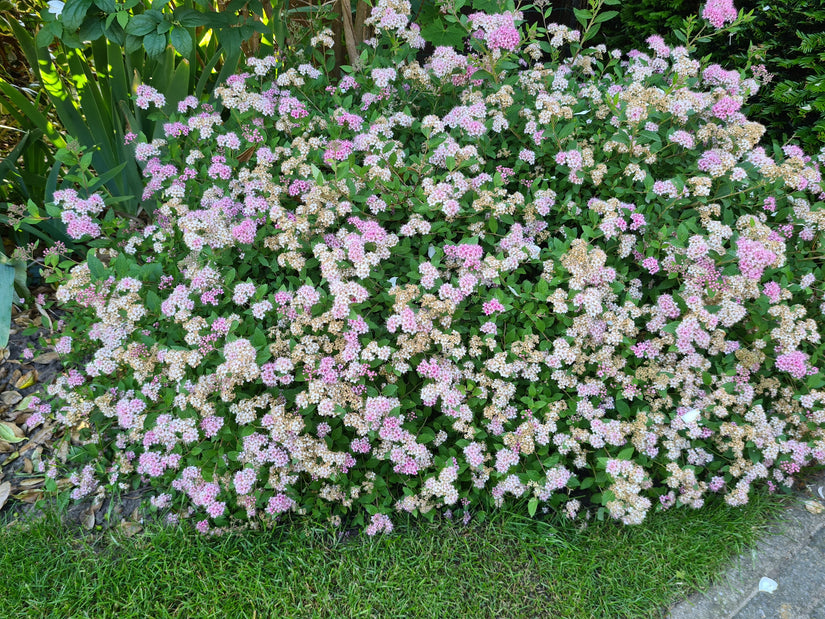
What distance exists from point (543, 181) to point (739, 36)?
84.1 inches

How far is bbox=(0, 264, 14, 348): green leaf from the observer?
2.48 metres

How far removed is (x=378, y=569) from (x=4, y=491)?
1.61 meters

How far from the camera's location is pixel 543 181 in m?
2.35

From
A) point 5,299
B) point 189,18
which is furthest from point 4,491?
point 189,18

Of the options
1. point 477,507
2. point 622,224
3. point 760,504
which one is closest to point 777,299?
point 622,224

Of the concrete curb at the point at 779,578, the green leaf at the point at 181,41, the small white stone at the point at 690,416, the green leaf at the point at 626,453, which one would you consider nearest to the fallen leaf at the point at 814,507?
the concrete curb at the point at 779,578

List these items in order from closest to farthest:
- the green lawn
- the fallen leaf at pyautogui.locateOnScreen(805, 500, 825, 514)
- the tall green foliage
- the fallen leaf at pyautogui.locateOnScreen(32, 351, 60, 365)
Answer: the green lawn, the fallen leaf at pyautogui.locateOnScreen(805, 500, 825, 514), the fallen leaf at pyautogui.locateOnScreen(32, 351, 60, 365), the tall green foliage

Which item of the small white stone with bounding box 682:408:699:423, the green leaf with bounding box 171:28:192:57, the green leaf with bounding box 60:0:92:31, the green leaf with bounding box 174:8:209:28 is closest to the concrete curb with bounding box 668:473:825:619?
the small white stone with bounding box 682:408:699:423

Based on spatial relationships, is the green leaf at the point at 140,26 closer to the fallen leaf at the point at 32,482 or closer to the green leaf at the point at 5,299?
the green leaf at the point at 5,299

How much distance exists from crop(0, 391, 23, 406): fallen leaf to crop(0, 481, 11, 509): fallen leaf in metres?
0.44

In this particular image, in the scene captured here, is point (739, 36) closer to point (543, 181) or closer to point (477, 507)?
point (543, 181)

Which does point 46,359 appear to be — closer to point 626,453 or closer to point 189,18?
point 189,18

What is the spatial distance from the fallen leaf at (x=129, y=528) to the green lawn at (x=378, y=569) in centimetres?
4

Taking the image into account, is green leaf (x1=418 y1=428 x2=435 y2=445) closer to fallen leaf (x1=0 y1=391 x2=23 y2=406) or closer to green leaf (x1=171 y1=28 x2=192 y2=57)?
green leaf (x1=171 y1=28 x2=192 y2=57)
